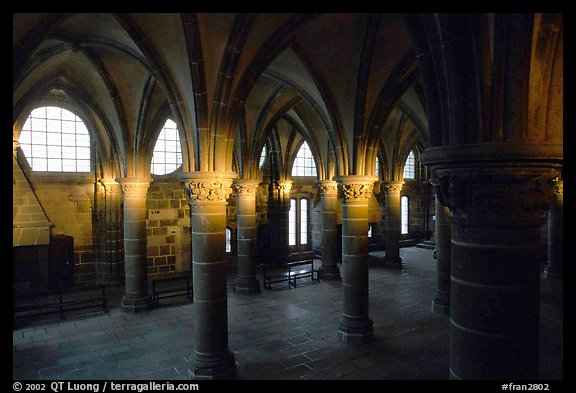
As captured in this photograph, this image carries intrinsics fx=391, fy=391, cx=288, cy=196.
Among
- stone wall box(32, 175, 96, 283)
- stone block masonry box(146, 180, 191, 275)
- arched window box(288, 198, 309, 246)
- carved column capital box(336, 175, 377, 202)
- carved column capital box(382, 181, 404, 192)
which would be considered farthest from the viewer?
arched window box(288, 198, 309, 246)

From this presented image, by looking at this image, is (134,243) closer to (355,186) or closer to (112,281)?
(112,281)

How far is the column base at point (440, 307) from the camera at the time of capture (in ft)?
Answer: 31.4

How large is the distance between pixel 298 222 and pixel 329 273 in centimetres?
503

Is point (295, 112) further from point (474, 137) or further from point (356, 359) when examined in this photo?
point (474, 137)

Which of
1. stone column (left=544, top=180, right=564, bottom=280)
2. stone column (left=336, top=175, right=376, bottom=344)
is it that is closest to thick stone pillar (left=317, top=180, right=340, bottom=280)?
stone column (left=336, top=175, right=376, bottom=344)

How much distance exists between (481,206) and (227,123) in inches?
172

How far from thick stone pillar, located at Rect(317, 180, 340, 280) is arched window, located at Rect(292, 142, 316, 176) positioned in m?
4.70

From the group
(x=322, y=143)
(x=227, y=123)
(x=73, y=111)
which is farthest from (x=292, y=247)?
(x=227, y=123)

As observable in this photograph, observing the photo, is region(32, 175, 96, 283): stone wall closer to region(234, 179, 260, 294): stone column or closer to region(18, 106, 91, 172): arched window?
region(18, 106, 91, 172): arched window

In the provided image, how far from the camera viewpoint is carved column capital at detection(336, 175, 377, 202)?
307 inches

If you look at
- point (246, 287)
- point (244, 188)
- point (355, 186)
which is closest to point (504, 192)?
point (355, 186)

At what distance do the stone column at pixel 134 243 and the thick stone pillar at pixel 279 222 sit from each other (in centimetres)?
726

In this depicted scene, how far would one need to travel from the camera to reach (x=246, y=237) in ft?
38.7

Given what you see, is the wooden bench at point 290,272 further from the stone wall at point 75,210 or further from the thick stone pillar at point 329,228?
the stone wall at point 75,210
